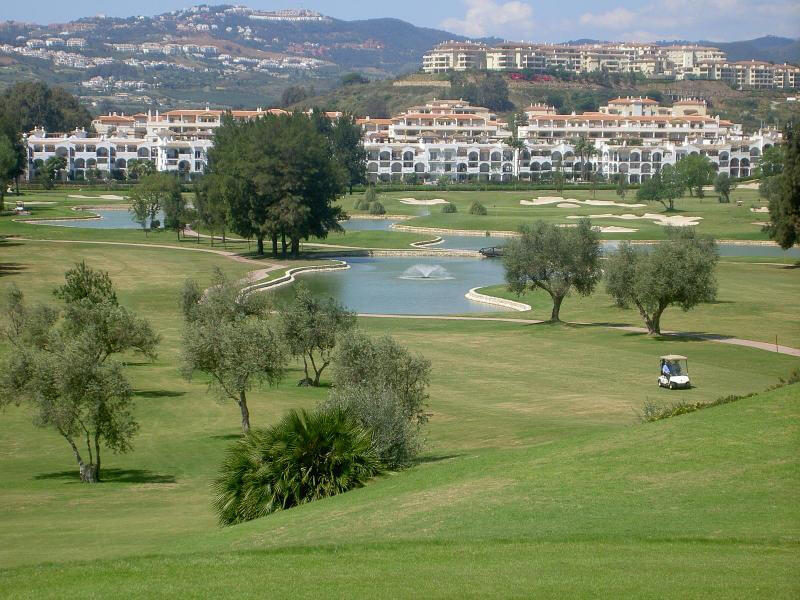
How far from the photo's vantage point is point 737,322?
54531 mm

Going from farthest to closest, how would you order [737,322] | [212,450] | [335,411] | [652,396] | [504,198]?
1. [504,198]
2. [737,322]
3. [652,396]
4. [212,450]
5. [335,411]

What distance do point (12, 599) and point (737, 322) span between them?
44.4m

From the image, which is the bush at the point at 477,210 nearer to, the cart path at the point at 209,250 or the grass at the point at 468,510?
the cart path at the point at 209,250

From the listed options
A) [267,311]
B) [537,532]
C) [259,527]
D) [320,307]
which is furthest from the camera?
[267,311]

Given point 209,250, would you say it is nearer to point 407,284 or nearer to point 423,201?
point 407,284

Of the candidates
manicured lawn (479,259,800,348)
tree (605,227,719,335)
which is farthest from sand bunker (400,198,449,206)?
tree (605,227,719,335)

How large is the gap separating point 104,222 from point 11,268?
47.7 metres

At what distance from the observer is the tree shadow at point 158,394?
124 feet

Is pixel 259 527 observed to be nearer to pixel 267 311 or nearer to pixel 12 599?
pixel 12 599

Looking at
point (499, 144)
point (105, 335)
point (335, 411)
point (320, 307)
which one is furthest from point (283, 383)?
point (499, 144)

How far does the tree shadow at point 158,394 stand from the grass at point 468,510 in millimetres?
128

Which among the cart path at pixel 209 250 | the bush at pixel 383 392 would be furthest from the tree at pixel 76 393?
the cart path at pixel 209 250

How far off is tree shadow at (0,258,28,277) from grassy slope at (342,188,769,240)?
48.8 m

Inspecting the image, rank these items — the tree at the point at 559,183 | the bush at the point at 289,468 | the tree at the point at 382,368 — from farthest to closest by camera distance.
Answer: the tree at the point at 559,183 → the tree at the point at 382,368 → the bush at the point at 289,468
